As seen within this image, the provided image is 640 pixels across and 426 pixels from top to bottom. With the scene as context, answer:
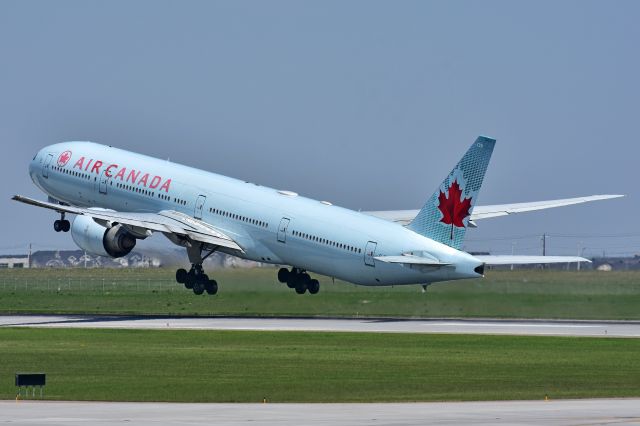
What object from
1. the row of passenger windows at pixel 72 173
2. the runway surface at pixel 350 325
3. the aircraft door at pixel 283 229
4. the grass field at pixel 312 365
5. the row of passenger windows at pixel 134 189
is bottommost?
the grass field at pixel 312 365

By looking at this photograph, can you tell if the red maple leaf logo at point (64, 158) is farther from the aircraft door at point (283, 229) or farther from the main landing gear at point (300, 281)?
the aircraft door at point (283, 229)

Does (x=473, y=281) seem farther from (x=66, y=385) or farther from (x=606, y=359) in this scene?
(x=66, y=385)

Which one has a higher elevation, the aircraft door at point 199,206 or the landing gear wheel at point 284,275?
the aircraft door at point 199,206

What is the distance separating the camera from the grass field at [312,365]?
46.3m

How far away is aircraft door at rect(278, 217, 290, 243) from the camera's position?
84.5 meters

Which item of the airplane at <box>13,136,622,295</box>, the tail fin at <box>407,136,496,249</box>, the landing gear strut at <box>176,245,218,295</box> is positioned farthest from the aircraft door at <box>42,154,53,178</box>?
the tail fin at <box>407,136,496,249</box>

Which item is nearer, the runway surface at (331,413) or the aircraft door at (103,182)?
the runway surface at (331,413)

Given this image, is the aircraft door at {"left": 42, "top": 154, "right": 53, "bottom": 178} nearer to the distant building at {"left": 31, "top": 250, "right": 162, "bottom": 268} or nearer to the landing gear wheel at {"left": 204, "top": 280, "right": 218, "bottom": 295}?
the landing gear wheel at {"left": 204, "top": 280, "right": 218, "bottom": 295}

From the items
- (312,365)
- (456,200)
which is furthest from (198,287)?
(312,365)

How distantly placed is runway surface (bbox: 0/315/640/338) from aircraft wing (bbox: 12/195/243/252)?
500 cm

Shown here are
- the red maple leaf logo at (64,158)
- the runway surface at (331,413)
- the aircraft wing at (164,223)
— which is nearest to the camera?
the runway surface at (331,413)

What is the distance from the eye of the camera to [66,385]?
48.2 meters

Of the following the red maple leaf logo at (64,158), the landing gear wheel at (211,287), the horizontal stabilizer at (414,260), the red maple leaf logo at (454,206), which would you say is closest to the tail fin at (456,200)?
the red maple leaf logo at (454,206)

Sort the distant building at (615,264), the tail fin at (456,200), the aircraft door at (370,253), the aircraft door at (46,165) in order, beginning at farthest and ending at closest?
the distant building at (615,264)
the aircraft door at (46,165)
the aircraft door at (370,253)
the tail fin at (456,200)
